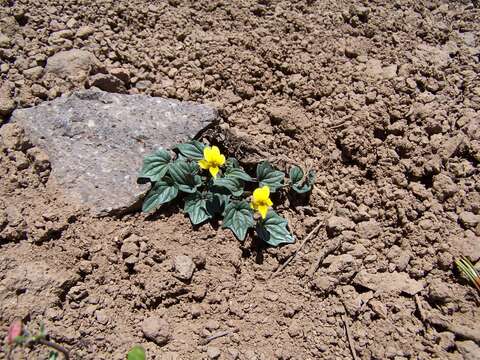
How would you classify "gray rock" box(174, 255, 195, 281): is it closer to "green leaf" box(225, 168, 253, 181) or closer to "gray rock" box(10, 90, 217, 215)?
"gray rock" box(10, 90, 217, 215)

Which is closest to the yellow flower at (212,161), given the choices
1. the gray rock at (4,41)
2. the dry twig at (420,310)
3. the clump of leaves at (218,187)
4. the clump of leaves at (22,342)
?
the clump of leaves at (218,187)

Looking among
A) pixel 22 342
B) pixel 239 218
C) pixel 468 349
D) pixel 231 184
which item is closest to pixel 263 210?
pixel 239 218

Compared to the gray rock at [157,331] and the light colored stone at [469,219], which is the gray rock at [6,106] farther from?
the light colored stone at [469,219]

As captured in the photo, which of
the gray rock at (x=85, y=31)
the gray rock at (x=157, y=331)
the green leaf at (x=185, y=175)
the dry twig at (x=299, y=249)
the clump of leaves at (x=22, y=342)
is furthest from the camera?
the gray rock at (x=85, y=31)

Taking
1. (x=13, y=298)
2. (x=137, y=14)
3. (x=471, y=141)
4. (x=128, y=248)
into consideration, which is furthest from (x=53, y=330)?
(x=471, y=141)

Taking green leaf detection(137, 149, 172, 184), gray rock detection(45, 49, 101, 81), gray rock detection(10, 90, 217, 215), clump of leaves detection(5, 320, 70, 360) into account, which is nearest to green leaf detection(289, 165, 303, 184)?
gray rock detection(10, 90, 217, 215)
